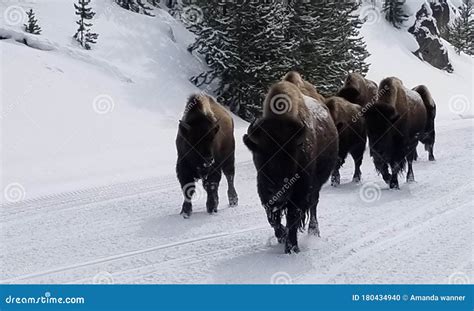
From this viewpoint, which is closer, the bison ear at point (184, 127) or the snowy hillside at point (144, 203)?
the snowy hillside at point (144, 203)

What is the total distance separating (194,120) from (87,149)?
6.86 metres

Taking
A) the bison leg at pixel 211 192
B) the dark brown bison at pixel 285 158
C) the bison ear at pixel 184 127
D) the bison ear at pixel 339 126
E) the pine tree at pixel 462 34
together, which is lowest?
the pine tree at pixel 462 34

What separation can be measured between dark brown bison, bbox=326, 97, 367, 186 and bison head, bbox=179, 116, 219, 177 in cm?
311

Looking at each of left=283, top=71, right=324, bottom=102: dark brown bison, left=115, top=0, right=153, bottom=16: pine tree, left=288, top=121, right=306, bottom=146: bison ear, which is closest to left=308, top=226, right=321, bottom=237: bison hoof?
left=288, top=121, right=306, bottom=146: bison ear

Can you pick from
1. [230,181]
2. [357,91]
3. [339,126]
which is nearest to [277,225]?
[230,181]

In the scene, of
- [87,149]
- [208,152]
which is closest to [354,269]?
[208,152]

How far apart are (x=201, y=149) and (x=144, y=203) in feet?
6.04

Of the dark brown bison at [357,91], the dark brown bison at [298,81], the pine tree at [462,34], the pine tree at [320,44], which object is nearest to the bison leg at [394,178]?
the dark brown bison at [298,81]

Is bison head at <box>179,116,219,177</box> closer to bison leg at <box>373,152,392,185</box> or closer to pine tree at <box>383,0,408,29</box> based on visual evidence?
bison leg at <box>373,152,392,185</box>

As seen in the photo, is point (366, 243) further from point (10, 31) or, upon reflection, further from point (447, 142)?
point (10, 31)

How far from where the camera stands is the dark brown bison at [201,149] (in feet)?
24.1

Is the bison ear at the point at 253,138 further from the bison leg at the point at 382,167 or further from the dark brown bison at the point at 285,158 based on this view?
the bison leg at the point at 382,167

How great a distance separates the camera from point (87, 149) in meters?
13.4

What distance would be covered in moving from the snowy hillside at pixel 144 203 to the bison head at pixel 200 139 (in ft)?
2.92
